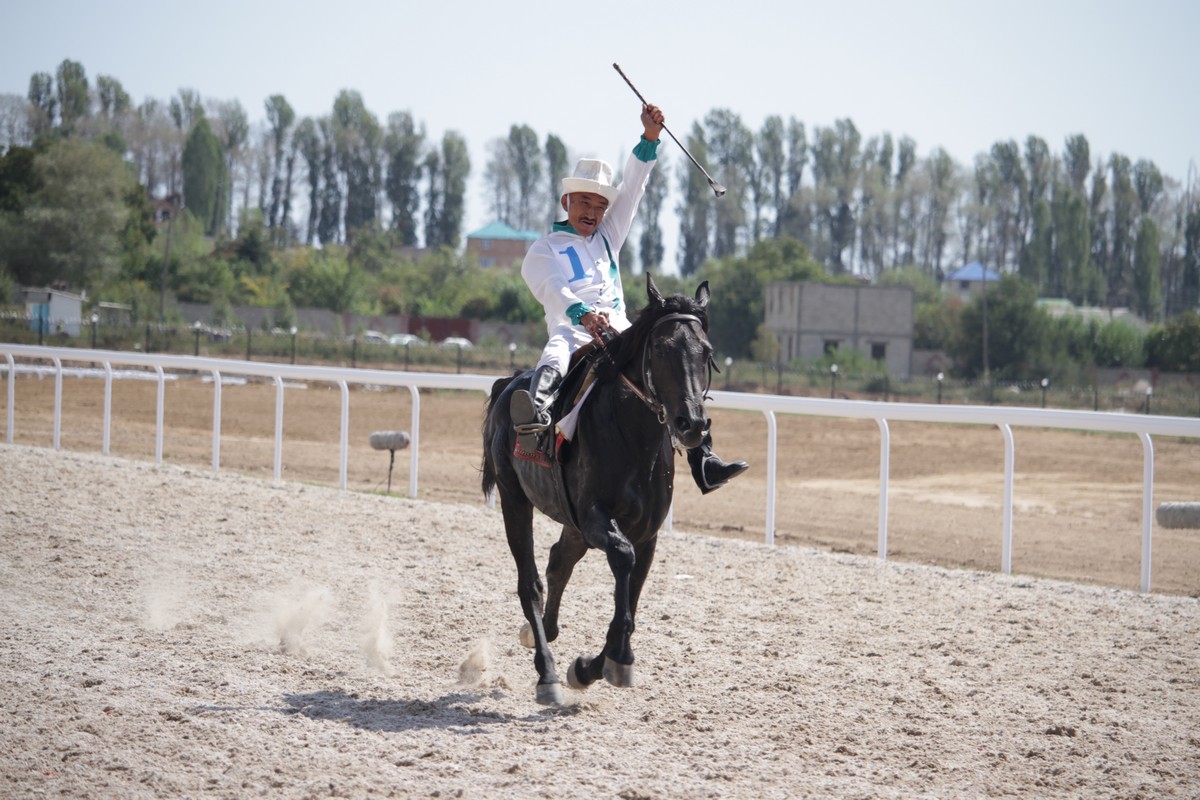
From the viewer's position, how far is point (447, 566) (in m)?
9.09

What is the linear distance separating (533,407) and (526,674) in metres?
1.53

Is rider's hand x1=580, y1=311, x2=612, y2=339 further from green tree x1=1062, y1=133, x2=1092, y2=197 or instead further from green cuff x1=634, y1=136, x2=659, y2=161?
green tree x1=1062, y1=133, x2=1092, y2=197

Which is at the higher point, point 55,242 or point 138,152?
point 138,152

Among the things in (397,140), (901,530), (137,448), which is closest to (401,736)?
(901,530)

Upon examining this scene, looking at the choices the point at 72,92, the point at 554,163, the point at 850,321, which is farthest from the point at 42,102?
the point at 850,321

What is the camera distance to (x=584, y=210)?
6.20 meters

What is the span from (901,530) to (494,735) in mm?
9334

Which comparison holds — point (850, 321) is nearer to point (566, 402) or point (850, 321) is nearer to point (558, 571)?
point (558, 571)

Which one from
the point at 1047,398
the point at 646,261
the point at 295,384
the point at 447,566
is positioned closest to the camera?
the point at 447,566

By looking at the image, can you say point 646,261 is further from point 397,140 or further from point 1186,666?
point 1186,666

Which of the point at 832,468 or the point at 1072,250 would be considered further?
the point at 1072,250

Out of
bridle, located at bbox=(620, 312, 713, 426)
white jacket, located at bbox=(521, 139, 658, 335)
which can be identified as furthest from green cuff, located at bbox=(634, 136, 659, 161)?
bridle, located at bbox=(620, 312, 713, 426)

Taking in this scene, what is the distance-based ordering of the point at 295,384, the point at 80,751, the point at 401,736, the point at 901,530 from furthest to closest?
the point at 295,384, the point at 901,530, the point at 401,736, the point at 80,751

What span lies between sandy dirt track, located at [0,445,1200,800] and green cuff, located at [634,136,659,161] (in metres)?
2.63
